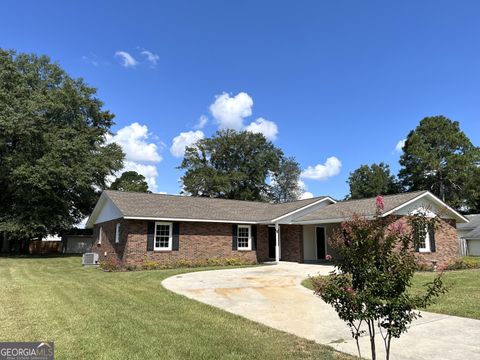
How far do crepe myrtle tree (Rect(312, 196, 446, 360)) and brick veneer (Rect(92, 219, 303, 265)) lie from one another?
15.5 m

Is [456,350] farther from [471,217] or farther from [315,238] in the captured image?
[471,217]

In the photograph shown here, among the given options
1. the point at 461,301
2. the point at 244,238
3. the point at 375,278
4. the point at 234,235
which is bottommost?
the point at 461,301

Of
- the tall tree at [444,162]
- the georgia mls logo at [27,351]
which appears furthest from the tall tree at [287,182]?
the georgia mls logo at [27,351]

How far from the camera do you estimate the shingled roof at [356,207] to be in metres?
18.0

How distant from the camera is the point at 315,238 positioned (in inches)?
898

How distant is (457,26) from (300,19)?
5.60m

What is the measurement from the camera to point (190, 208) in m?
21.7

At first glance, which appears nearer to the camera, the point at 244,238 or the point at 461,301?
the point at 461,301

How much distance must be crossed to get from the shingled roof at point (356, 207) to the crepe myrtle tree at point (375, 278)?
13.3 metres

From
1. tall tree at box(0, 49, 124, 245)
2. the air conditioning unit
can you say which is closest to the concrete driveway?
the air conditioning unit

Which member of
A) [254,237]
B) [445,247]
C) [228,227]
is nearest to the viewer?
[445,247]

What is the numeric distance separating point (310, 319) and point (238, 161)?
46217 millimetres

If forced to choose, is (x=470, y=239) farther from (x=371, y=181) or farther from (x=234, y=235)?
(x=371, y=181)

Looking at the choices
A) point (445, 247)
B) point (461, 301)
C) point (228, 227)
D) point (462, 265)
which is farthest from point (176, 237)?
point (462, 265)
